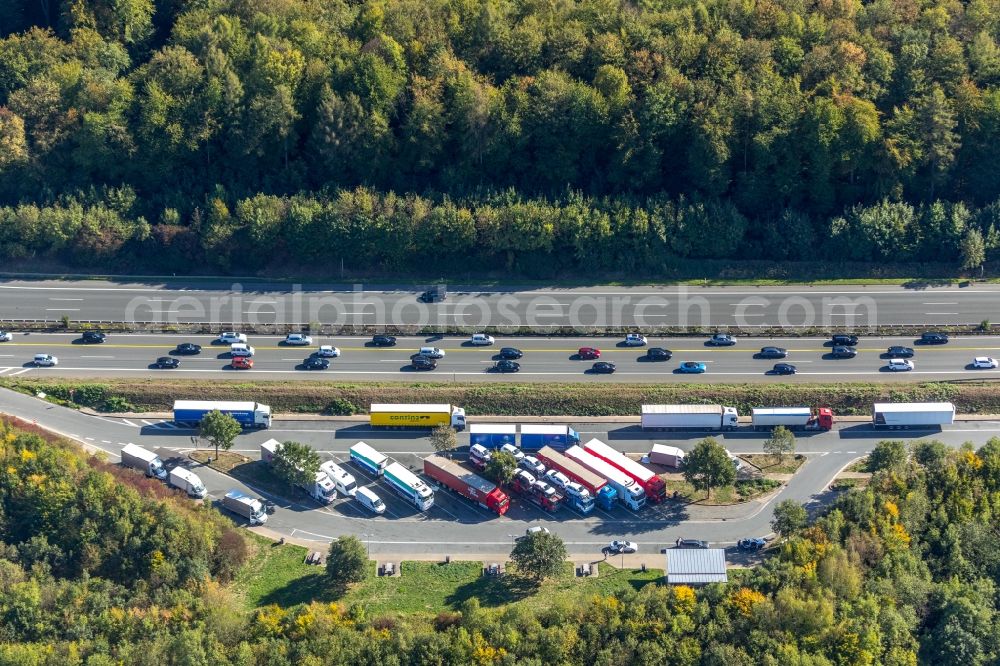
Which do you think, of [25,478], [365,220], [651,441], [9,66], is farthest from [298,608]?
[9,66]

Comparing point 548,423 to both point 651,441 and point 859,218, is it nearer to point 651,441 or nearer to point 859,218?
point 651,441

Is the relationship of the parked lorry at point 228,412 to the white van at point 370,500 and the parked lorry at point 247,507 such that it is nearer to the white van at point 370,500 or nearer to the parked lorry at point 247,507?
the parked lorry at point 247,507

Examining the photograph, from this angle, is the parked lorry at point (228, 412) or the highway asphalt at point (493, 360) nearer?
the parked lorry at point (228, 412)

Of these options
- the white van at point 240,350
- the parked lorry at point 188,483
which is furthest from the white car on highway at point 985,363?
the parked lorry at point 188,483

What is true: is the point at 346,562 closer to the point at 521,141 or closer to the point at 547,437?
the point at 547,437

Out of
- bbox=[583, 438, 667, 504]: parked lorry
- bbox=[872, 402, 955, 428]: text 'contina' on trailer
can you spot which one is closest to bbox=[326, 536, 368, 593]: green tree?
bbox=[583, 438, 667, 504]: parked lorry

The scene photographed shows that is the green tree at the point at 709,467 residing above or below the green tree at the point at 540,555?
above
